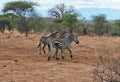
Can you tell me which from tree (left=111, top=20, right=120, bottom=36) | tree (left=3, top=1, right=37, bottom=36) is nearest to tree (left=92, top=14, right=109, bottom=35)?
tree (left=111, top=20, right=120, bottom=36)

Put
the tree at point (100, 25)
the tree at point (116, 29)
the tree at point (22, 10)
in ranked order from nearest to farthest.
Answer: the tree at point (22, 10)
the tree at point (116, 29)
the tree at point (100, 25)

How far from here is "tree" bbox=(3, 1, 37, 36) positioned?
1272 inches

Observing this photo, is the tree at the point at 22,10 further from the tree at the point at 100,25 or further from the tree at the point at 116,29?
the tree at the point at 116,29

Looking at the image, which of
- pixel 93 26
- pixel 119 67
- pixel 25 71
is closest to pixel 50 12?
pixel 93 26

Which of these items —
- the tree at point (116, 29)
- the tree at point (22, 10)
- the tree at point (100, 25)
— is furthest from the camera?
the tree at point (100, 25)

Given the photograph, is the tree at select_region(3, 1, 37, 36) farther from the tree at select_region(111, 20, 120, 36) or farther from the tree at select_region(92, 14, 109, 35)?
the tree at select_region(111, 20, 120, 36)

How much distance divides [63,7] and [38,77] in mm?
46367

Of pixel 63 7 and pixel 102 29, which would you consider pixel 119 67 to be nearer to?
pixel 102 29

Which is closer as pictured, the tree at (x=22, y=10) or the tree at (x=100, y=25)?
the tree at (x=22, y=10)

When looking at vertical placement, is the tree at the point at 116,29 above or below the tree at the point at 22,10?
below

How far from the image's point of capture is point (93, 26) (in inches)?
1499

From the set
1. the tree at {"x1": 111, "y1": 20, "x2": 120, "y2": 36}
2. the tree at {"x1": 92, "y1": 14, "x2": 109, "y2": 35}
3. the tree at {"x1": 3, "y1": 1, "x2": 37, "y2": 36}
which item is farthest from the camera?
the tree at {"x1": 92, "y1": 14, "x2": 109, "y2": 35}

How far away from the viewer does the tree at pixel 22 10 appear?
32.3 m

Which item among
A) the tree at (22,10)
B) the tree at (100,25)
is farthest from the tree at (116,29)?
the tree at (22,10)
